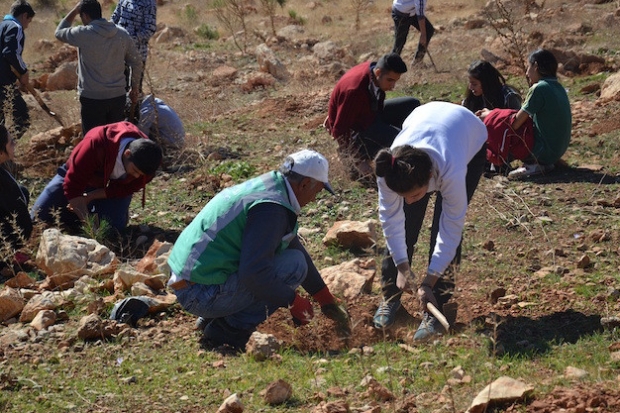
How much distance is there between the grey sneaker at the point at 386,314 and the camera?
4496mm

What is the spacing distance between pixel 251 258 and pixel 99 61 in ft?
12.5

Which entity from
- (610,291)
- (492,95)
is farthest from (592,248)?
(492,95)

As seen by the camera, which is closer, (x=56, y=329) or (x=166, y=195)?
(x=56, y=329)

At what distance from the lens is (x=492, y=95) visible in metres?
7.08

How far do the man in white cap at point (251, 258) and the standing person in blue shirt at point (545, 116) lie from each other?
279 cm

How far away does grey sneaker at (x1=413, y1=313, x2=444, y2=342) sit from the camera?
4.25 m

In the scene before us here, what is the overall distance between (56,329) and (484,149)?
2.44 metres

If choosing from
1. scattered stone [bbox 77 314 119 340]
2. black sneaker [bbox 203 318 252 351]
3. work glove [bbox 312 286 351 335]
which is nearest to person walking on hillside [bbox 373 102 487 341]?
work glove [bbox 312 286 351 335]

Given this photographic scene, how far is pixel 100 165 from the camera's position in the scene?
232 inches

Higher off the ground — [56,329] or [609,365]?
[609,365]

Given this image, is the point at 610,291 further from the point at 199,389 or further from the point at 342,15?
the point at 342,15

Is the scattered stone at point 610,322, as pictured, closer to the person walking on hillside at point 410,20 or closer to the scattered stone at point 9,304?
the scattered stone at point 9,304

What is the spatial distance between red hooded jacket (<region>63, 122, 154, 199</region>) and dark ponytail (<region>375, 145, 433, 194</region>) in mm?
2552

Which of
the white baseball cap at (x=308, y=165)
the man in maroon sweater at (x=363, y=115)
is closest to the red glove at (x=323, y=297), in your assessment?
the white baseball cap at (x=308, y=165)
